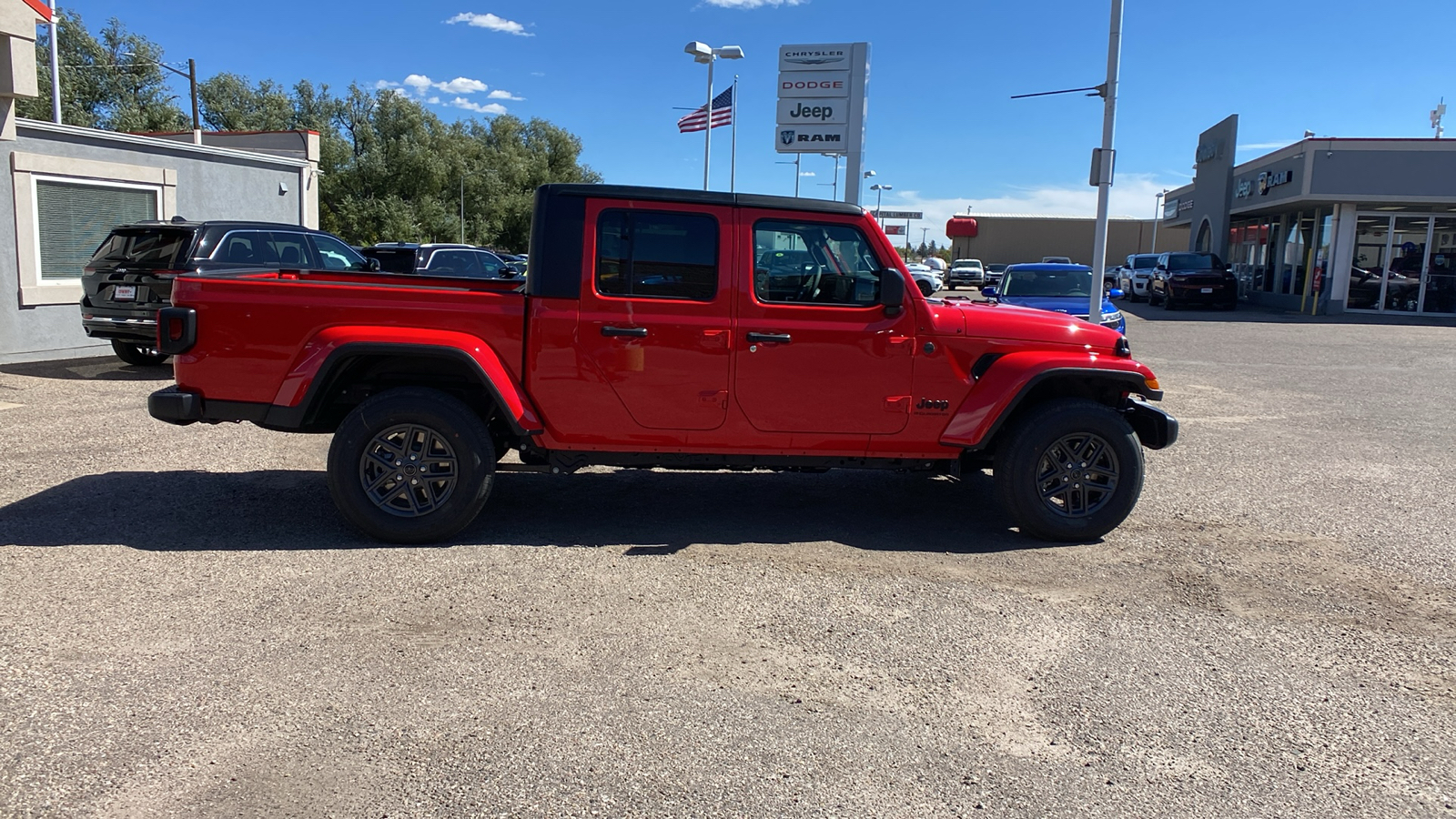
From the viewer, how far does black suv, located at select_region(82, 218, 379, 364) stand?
10.4 meters

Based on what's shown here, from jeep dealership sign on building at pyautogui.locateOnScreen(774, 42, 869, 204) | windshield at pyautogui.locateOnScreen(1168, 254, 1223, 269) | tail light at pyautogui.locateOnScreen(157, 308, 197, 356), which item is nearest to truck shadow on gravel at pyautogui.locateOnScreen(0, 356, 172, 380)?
tail light at pyautogui.locateOnScreen(157, 308, 197, 356)

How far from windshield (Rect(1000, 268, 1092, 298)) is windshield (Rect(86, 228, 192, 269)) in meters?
10.7

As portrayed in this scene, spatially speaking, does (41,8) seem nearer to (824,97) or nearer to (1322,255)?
(824,97)

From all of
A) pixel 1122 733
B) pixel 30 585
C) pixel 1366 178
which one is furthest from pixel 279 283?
pixel 1366 178

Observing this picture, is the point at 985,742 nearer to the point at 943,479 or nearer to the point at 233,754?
the point at 233,754

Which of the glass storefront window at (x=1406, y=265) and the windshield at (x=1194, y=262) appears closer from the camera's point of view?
the glass storefront window at (x=1406, y=265)

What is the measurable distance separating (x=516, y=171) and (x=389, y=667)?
5191cm

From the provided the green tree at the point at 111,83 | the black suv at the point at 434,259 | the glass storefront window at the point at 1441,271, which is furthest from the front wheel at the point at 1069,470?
the green tree at the point at 111,83

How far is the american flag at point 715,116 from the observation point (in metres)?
26.5

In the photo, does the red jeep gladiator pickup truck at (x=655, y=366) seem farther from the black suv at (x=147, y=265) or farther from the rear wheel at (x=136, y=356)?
the rear wheel at (x=136, y=356)

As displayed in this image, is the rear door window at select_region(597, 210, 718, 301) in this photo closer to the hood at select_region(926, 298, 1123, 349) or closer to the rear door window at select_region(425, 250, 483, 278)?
the hood at select_region(926, 298, 1123, 349)

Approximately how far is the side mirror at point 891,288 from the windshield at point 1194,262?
2868 centimetres

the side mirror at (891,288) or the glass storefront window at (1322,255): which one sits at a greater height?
the glass storefront window at (1322,255)

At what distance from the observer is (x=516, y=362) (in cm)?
532
